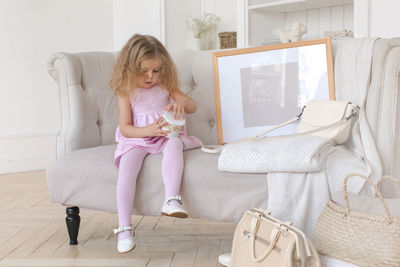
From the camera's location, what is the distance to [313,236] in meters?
1.59

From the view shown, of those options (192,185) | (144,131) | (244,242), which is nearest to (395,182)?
(244,242)

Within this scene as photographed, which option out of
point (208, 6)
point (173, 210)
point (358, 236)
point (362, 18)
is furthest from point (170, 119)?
point (208, 6)

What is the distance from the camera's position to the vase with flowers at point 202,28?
4023 mm

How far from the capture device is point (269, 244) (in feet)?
4.92

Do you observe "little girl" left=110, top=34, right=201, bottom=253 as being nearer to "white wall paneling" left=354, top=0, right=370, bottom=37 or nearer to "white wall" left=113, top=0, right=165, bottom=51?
"white wall paneling" left=354, top=0, right=370, bottom=37

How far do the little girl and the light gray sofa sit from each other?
51mm

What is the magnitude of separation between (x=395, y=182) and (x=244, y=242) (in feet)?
1.69

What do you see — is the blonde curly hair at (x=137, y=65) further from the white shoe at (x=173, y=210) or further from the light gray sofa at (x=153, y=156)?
the white shoe at (x=173, y=210)

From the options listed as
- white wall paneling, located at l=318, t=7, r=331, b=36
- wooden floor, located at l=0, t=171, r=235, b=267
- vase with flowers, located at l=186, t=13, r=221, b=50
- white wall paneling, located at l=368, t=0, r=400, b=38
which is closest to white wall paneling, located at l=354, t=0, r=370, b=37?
white wall paneling, located at l=368, t=0, r=400, b=38

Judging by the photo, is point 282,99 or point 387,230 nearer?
point 387,230

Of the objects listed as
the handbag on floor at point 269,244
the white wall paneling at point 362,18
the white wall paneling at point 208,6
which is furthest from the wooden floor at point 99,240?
the white wall paneling at point 208,6

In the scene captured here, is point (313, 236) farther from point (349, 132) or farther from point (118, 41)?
point (118, 41)

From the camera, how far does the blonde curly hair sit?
2066 mm

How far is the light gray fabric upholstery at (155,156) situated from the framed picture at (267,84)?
6cm
